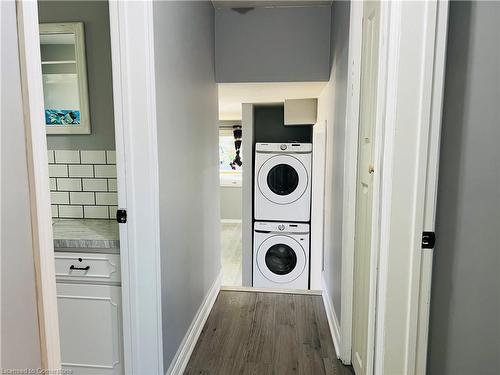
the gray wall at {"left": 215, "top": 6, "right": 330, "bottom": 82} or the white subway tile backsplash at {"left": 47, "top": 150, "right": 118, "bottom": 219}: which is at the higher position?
the gray wall at {"left": 215, "top": 6, "right": 330, "bottom": 82}

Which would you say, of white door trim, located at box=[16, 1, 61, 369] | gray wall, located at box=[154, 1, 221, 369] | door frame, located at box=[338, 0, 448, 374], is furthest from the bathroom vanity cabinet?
door frame, located at box=[338, 0, 448, 374]

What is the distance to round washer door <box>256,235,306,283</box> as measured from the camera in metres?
4.11

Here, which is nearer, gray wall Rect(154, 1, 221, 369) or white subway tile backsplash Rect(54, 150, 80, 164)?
gray wall Rect(154, 1, 221, 369)

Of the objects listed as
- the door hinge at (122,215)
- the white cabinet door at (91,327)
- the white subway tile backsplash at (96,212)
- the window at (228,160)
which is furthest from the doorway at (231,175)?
the door hinge at (122,215)

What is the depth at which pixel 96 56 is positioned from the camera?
1833mm

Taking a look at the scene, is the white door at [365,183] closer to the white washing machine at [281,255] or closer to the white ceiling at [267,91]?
the white ceiling at [267,91]

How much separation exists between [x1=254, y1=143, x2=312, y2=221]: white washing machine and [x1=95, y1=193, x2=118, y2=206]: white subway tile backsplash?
235cm

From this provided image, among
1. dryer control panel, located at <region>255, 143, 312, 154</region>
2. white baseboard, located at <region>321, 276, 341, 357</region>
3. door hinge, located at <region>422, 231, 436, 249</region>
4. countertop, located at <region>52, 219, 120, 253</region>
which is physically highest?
dryer control panel, located at <region>255, 143, 312, 154</region>

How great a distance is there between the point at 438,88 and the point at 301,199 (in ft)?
10.1

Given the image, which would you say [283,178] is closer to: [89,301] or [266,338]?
[266,338]

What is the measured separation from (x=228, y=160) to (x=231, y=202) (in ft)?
3.03

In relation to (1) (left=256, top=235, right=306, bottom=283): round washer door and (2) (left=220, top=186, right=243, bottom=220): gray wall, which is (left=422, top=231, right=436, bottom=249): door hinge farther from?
(2) (left=220, top=186, right=243, bottom=220): gray wall

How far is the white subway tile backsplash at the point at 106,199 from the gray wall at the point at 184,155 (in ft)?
1.36

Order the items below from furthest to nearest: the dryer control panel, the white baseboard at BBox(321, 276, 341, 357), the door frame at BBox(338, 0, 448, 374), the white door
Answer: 1. the dryer control panel
2. the white baseboard at BBox(321, 276, 341, 357)
3. the white door
4. the door frame at BBox(338, 0, 448, 374)
